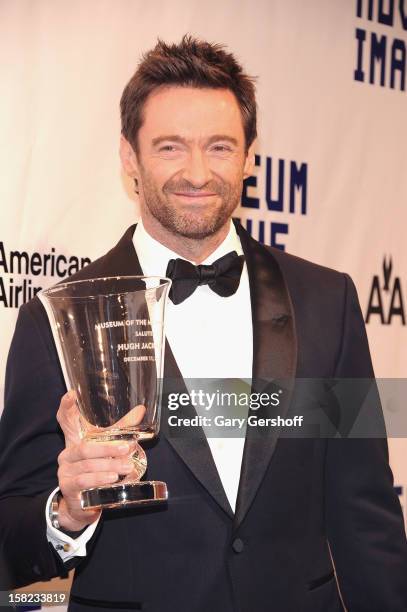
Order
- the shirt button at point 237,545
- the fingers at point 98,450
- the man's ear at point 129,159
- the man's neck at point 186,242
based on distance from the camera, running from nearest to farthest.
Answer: the fingers at point 98,450
the shirt button at point 237,545
the man's neck at point 186,242
the man's ear at point 129,159

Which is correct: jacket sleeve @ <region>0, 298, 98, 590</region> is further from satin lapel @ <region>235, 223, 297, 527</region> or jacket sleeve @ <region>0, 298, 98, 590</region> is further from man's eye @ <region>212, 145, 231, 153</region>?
man's eye @ <region>212, 145, 231, 153</region>

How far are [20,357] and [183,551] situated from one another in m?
0.59

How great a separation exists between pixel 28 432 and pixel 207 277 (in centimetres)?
59

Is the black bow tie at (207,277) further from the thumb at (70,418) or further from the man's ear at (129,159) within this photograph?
the thumb at (70,418)

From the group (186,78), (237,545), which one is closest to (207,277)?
(186,78)

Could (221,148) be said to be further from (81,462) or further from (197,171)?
(81,462)

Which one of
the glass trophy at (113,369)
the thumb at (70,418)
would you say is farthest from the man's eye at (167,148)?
the thumb at (70,418)

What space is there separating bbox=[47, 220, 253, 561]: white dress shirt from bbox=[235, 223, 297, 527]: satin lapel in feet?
0.18

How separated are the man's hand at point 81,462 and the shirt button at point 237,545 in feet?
1.25

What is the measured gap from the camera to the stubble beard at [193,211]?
2.35 metres

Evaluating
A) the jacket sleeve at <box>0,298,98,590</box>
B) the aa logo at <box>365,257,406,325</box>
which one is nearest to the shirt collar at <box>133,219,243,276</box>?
the jacket sleeve at <box>0,298,98,590</box>

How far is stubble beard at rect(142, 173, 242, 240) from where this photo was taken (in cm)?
235

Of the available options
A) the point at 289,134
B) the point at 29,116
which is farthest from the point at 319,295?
the point at 289,134

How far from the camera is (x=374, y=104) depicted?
12.7 feet
